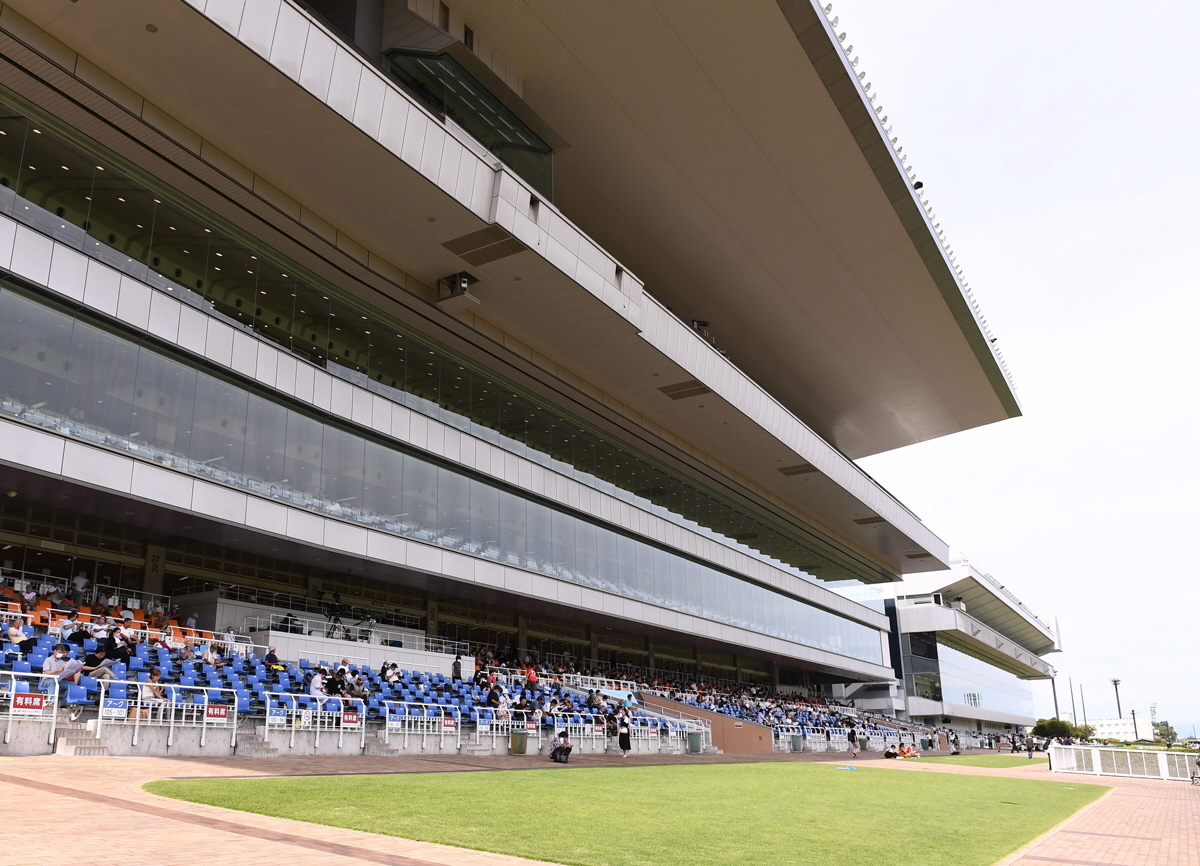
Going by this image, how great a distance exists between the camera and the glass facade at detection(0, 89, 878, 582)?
20875mm

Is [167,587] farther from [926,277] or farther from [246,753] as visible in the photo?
[926,277]

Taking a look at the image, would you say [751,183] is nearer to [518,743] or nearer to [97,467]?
[518,743]

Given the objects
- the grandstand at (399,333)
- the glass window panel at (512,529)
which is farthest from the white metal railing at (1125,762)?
the glass window panel at (512,529)

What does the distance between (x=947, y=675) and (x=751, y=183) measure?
6575cm

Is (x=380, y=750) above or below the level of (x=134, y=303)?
below

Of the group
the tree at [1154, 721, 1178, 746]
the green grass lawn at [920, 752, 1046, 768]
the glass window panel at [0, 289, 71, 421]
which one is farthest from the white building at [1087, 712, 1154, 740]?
the glass window panel at [0, 289, 71, 421]

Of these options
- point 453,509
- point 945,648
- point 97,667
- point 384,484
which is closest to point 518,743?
point 384,484

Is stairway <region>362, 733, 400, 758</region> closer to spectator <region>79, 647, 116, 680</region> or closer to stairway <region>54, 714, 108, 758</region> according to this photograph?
spectator <region>79, 647, 116, 680</region>

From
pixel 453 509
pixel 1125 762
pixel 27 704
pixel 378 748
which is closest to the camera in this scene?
pixel 27 704

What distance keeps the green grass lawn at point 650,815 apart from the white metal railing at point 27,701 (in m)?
3.81

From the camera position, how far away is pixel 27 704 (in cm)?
1373

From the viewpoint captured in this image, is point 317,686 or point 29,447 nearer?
point 29,447

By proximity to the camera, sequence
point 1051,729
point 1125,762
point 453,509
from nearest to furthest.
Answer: point 453,509
point 1125,762
point 1051,729

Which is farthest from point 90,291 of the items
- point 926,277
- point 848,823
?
point 926,277
